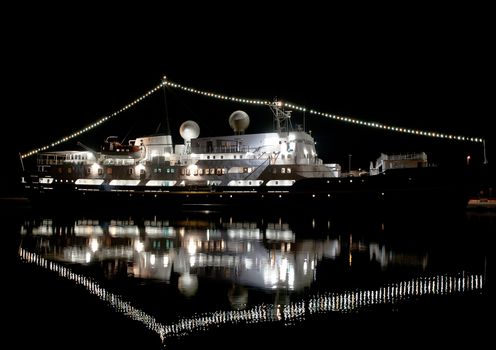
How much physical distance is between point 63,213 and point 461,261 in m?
30.8

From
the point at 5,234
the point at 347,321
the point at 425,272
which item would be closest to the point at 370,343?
the point at 347,321

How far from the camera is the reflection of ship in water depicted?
12.9 metres

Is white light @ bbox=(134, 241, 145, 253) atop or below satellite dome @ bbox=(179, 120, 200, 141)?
below

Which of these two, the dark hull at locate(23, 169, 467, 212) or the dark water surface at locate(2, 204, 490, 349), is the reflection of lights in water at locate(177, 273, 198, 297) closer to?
the dark water surface at locate(2, 204, 490, 349)

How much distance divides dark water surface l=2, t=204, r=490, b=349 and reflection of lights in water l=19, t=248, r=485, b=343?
4 cm

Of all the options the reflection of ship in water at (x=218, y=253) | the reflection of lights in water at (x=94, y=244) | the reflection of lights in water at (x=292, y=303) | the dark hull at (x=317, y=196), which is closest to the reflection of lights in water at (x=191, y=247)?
the reflection of ship in water at (x=218, y=253)

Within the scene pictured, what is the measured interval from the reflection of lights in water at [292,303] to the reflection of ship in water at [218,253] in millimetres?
701

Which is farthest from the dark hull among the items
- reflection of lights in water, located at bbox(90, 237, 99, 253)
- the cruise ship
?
reflection of lights in water, located at bbox(90, 237, 99, 253)

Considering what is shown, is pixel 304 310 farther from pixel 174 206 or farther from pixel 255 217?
pixel 174 206

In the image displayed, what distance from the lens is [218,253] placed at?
16547mm

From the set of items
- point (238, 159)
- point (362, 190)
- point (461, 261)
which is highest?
point (238, 159)

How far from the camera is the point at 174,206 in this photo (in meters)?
35.3

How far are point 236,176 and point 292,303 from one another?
26.0m

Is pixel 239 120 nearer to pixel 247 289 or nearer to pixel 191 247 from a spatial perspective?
pixel 191 247
